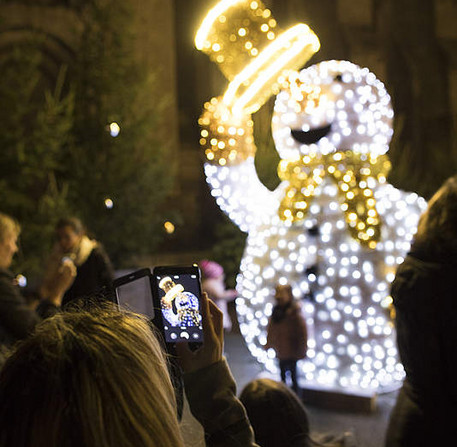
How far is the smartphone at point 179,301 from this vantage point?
5.15 feet

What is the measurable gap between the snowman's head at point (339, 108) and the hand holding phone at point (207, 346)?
372cm

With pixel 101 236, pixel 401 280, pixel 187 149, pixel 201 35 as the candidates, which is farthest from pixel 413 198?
pixel 187 149

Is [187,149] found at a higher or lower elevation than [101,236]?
higher

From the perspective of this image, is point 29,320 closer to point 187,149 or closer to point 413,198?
point 413,198

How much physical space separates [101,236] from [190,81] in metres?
6.71

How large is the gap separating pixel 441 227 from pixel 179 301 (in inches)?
42.9

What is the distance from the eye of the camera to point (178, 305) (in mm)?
1631

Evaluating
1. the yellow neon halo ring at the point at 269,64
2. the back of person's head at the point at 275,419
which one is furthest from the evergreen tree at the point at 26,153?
the back of person's head at the point at 275,419

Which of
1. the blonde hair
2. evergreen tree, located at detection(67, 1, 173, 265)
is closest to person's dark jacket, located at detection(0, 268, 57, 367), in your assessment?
the blonde hair

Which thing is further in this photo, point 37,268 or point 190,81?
point 190,81

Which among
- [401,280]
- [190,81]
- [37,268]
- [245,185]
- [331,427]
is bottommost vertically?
[331,427]

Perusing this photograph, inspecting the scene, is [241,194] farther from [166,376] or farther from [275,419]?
[166,376]

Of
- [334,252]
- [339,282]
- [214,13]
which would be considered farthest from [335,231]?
[214,13]

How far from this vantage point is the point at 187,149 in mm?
14758
